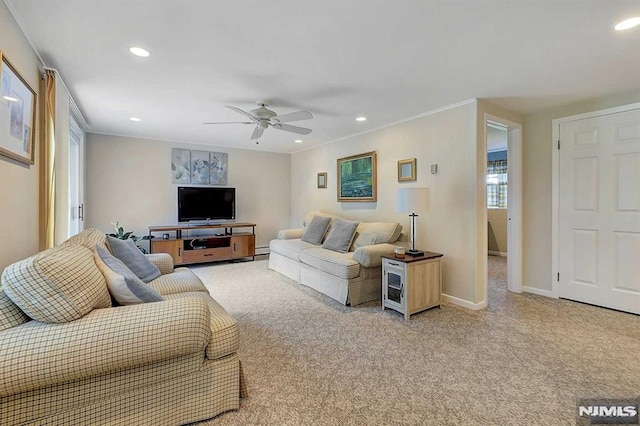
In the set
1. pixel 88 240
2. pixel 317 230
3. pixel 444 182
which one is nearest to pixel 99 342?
pixel 88 240

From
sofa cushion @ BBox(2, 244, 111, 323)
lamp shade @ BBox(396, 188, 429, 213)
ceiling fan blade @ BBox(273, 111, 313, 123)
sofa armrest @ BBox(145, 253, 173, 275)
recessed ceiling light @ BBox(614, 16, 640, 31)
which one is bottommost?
sofa armrest @ BBox(145, 253, 173, 275)

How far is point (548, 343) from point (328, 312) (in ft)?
6.25

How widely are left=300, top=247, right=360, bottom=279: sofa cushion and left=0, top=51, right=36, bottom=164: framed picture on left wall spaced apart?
2787 mm

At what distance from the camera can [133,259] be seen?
2.46 m

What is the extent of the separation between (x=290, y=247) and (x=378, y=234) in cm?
138

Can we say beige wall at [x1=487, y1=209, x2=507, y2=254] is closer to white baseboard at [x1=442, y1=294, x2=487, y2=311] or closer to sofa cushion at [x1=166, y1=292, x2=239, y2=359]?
white baseboard at [x1=442, y1=294, x2=487, y2=311]

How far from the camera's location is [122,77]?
2.65 meters

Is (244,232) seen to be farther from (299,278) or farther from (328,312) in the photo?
(328,312)

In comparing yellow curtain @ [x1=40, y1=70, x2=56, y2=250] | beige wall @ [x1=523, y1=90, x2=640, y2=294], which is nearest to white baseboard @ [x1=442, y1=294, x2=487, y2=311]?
beige wall @ [x1=523, y1=90, x2=640, y2=294]

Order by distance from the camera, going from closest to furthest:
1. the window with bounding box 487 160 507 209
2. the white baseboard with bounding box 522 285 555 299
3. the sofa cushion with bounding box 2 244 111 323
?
the sofa cushion with bounding box 2 244 111 323, the white baseboard with bounding box 522 285 555 299, the window with bounding box 487 160 507 209

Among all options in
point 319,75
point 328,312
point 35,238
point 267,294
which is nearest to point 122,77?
point 35,238

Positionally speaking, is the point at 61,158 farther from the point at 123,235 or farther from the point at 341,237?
the point at 341,237

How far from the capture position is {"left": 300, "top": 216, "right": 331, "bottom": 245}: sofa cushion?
4543mm

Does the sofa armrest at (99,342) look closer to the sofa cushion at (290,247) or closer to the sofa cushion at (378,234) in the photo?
the sofa cushion at (378,234)
